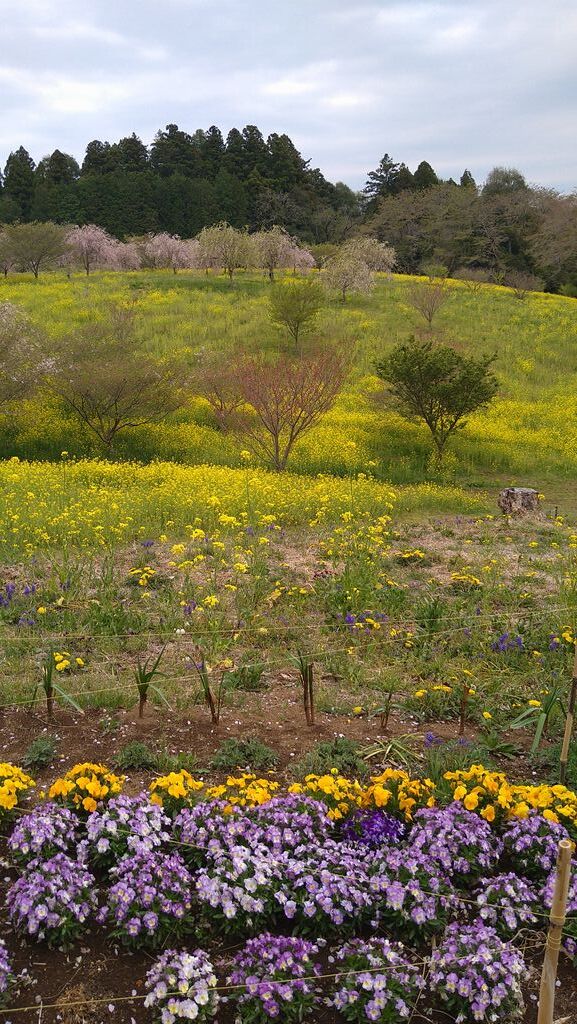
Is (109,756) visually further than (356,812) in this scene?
Yes

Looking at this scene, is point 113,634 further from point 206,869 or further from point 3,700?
point 206,869

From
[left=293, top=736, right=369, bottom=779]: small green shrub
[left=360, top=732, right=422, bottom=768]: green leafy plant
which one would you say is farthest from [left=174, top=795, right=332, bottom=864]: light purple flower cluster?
[left=360, top=732, right=422, bottom=768]: green leafy plant

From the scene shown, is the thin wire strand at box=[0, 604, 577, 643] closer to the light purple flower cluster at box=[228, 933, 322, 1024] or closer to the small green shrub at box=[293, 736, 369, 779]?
the small green shrub at box=[293, 736, 369, 779]

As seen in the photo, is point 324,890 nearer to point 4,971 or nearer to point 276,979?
point 276,979

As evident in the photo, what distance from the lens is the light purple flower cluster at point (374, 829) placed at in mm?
3154

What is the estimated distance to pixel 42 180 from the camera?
57.7 m

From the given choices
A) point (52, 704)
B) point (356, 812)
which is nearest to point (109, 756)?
point (52, 704)

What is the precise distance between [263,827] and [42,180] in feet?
214

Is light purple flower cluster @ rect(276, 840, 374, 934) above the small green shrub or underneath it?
above

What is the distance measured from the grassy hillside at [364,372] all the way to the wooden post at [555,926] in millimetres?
12631

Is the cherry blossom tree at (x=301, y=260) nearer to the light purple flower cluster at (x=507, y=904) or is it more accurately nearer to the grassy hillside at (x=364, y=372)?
the grassy hillside at (x=364, y=372)

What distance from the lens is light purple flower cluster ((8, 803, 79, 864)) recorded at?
2.95 metres

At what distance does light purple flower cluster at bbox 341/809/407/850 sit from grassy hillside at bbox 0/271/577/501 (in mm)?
11833

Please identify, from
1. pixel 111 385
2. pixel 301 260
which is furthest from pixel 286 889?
pixel 301 260
